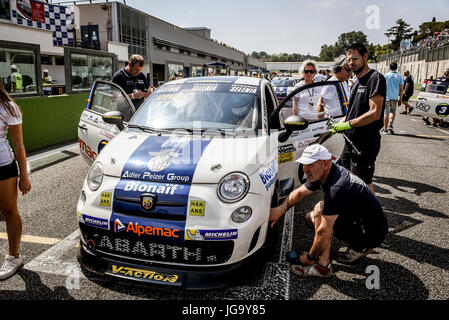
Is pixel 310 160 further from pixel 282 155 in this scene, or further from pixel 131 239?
pixel 131 239

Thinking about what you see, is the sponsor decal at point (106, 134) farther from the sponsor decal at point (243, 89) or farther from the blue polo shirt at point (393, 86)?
the blue polo shirt at point (393, 86)

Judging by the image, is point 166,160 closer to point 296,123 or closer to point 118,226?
point 118,226

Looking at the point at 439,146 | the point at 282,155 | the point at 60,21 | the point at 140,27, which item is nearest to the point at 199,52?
the point at 140,27

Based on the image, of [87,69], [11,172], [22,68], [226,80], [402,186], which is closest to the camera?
[11,172]

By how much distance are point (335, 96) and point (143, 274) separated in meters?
3.28

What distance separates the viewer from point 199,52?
52.9 meters

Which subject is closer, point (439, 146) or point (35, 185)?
point (35, 185)

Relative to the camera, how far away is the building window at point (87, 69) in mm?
10469

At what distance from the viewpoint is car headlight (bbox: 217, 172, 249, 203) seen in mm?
2422

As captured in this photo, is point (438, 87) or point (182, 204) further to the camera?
point (438, 87)

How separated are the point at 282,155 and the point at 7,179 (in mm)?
2493

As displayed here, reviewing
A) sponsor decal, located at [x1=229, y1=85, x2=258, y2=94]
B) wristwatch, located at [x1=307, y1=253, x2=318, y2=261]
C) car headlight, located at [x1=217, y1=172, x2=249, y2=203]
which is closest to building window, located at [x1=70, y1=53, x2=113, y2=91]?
sponsor decal, located at [x1=229, y1=85, x2=258, y2=94]

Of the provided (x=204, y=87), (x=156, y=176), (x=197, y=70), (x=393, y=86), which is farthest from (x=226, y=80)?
(x=197, y=70)

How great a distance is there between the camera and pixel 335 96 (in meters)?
4.31
